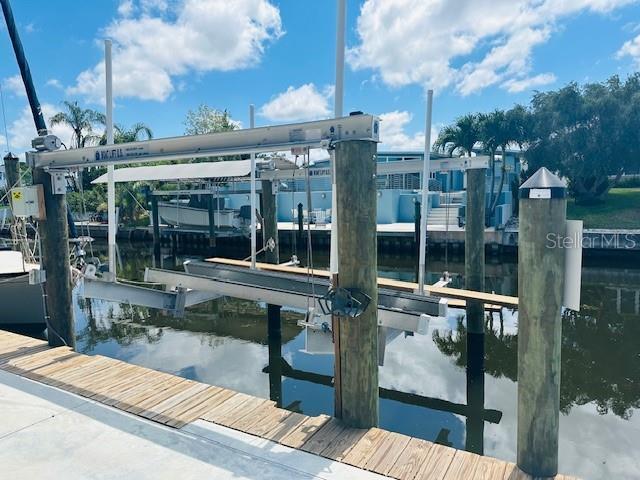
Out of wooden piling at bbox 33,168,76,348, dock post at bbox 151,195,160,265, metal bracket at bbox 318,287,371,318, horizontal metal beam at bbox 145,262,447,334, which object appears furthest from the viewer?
dock post at bbox 151,195,160,265

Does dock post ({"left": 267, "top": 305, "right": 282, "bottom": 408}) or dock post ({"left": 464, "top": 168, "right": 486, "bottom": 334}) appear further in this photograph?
dock post ({"left": 464, "top": 168, "right": 486, "bottom": 334})

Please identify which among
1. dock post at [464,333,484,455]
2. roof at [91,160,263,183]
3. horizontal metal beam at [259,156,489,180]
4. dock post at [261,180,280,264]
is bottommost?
dock post at [464,333,484,455]

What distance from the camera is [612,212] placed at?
24.4 m

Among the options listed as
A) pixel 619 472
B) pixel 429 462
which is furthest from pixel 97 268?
pixel 619 472

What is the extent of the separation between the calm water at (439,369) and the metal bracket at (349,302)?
1992 millimetres

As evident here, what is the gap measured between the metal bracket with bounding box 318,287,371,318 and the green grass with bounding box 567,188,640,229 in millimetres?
22294

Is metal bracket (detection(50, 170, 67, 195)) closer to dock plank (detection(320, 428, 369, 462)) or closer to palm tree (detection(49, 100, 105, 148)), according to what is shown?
dock plank (detection(320, 428, 369, 462))

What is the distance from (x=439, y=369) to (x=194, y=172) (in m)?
12.3

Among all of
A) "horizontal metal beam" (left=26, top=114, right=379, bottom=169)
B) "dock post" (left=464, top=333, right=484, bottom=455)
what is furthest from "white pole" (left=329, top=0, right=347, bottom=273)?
"dock post" (left=464, top=333, right=484, bottom=455)

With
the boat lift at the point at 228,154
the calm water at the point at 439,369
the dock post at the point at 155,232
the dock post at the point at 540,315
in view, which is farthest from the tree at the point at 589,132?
the dock post at the point at 540,315

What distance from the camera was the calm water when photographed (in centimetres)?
554

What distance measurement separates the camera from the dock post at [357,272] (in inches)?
144

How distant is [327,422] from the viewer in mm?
3902

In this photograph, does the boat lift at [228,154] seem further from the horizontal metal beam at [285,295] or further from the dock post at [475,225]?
the dock post at [475,225]
